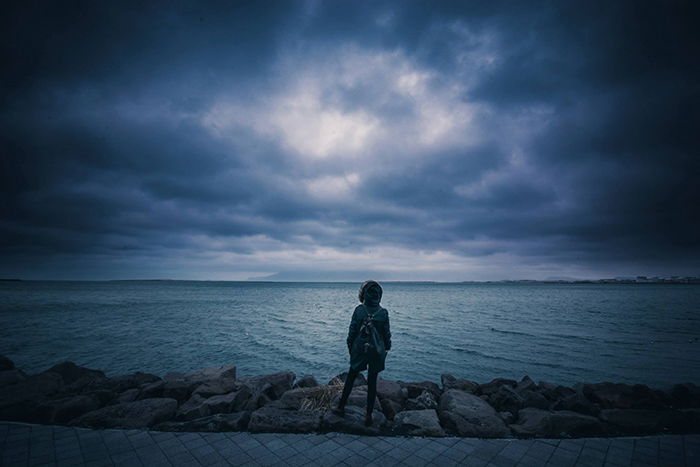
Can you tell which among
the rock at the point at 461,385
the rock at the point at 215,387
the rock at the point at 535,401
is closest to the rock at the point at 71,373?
the rock at the point at 215,387

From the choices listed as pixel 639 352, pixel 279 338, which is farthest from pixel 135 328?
pixel 639 352

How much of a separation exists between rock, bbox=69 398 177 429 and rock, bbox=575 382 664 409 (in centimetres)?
1053

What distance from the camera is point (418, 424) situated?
197 inches

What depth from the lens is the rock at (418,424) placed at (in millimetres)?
4832

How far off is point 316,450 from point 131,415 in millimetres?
4104

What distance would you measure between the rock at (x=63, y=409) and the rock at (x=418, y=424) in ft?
21.3

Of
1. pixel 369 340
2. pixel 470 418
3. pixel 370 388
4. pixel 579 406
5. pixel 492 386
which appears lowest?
pixel 492 386

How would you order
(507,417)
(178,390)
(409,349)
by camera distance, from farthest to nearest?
1. (409,349)
2. (178,390)
3. (507,417)

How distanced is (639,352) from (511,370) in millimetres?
9445

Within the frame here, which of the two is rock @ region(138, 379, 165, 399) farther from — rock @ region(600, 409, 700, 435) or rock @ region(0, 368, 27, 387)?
rock @ region(600, 409, 700, 435)

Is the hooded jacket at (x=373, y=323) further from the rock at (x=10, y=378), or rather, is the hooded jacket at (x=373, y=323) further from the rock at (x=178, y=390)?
the rock at (x=10, y=378)

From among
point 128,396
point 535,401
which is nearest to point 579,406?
point 535,401

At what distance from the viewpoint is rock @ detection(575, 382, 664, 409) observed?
6.55 metres

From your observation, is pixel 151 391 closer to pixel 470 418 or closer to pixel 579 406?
pixel 470 418
